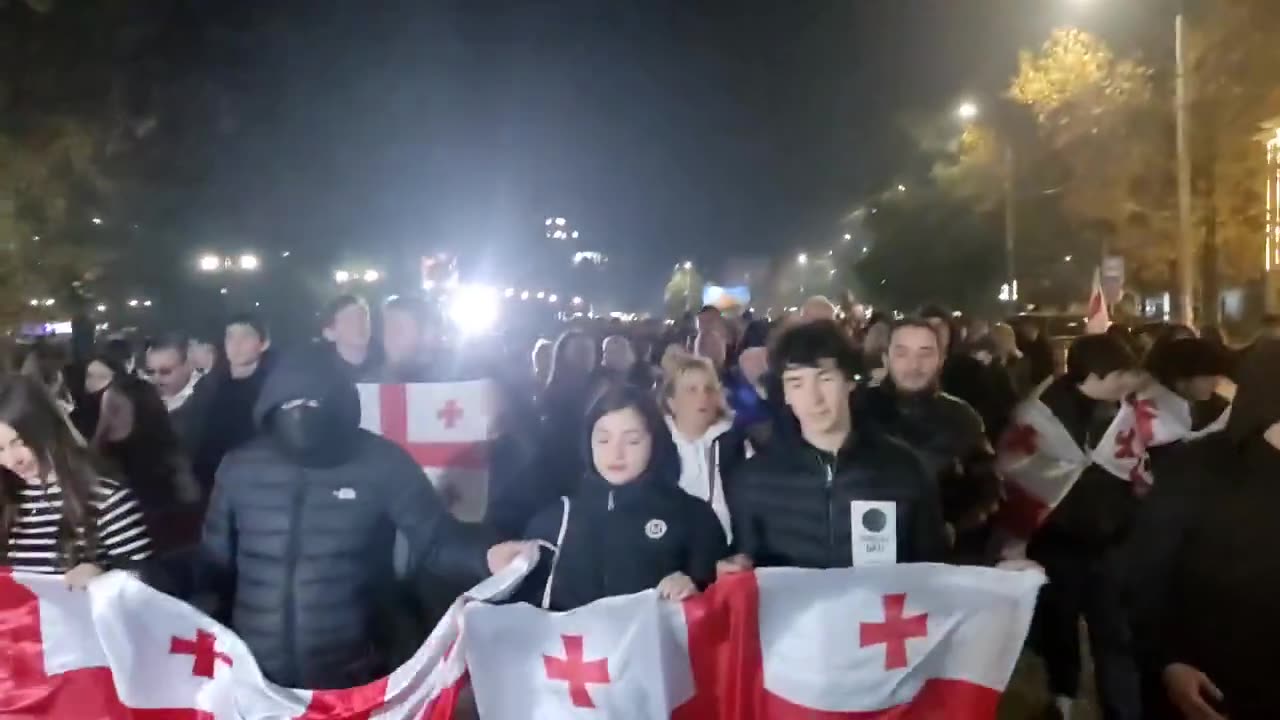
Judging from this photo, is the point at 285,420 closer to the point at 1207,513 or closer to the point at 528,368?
the point at 1207,513

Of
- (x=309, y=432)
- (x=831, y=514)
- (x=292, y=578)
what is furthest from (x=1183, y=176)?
(x=292, y=578)

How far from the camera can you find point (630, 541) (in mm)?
4691

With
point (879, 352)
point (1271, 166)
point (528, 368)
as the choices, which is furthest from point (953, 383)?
point (1271, 166)

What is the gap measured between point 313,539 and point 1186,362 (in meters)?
4.76

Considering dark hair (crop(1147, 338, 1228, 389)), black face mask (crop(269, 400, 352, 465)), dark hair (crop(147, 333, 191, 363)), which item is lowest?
black face mask (crop(269, 400, 352, 465))

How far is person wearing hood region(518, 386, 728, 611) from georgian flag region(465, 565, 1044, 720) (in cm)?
11

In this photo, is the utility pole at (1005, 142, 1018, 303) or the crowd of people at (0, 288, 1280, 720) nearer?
the crowd of people at (0, 288, 1280, 720)

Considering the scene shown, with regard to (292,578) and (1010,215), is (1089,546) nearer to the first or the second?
(292,578)

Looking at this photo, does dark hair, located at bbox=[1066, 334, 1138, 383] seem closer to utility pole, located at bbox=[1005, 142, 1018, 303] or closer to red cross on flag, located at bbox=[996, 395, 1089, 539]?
red cross on flag, located at bbox=[996, 395, 1089, 539]

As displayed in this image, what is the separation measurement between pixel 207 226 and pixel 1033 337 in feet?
91.4

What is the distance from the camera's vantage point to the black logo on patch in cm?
464

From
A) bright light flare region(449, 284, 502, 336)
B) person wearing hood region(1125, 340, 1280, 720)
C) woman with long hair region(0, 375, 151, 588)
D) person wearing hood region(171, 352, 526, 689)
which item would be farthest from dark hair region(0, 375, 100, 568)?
bright light flare region(449, 284, 502, 336)

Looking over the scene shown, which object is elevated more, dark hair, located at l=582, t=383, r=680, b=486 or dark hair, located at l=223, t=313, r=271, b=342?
dark hair, located at l=223, t=313, r=271, b=342

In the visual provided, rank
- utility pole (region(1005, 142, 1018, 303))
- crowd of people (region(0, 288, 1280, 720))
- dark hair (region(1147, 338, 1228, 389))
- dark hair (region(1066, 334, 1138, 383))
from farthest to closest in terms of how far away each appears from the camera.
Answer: utility pole (region(1005, 142, 1018, 303)), dark hair (region(1147, 338, 1228, 389)), dark hair (region(1066, 334, 1138, 383)), crowd of people (region(0, 288, 1280, 720))
